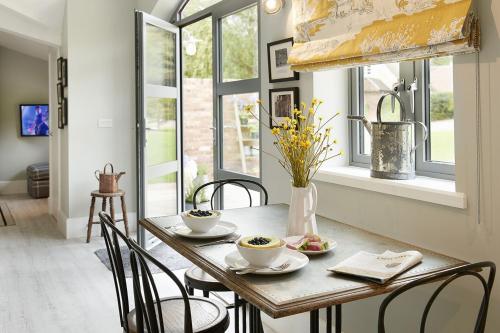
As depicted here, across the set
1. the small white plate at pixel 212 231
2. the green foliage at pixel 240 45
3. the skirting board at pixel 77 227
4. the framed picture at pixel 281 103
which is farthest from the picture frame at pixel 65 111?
the small white plate at pixel 212 231

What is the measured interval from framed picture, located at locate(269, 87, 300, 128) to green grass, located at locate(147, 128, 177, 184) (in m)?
1.69

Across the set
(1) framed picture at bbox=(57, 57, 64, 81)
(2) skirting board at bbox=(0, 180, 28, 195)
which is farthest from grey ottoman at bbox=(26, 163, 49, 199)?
(1) framed picture at bbox=(57, 57, 64, 81)

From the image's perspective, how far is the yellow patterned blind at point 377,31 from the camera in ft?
6.35

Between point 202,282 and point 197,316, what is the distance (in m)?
0.37

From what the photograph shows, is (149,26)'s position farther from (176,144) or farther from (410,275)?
(410,275)

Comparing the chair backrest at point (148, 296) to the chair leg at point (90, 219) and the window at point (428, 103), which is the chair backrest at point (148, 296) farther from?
the chair leg at point (90, 219)

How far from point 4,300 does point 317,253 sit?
8.45 ft

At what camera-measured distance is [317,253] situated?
181 centimetres

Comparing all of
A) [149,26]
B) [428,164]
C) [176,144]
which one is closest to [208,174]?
[176,144]

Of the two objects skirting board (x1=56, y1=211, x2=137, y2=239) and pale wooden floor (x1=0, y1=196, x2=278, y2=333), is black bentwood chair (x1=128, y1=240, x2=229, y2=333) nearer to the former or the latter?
pale wooden floor (x1=0, y1=196, x2=278, y2=333)

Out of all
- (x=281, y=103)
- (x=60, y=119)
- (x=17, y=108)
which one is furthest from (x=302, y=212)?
(x=17, y=108)

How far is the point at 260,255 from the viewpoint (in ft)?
5.32

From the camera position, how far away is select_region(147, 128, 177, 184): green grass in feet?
15.5

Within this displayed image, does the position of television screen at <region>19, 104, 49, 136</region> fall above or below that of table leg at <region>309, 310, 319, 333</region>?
above
